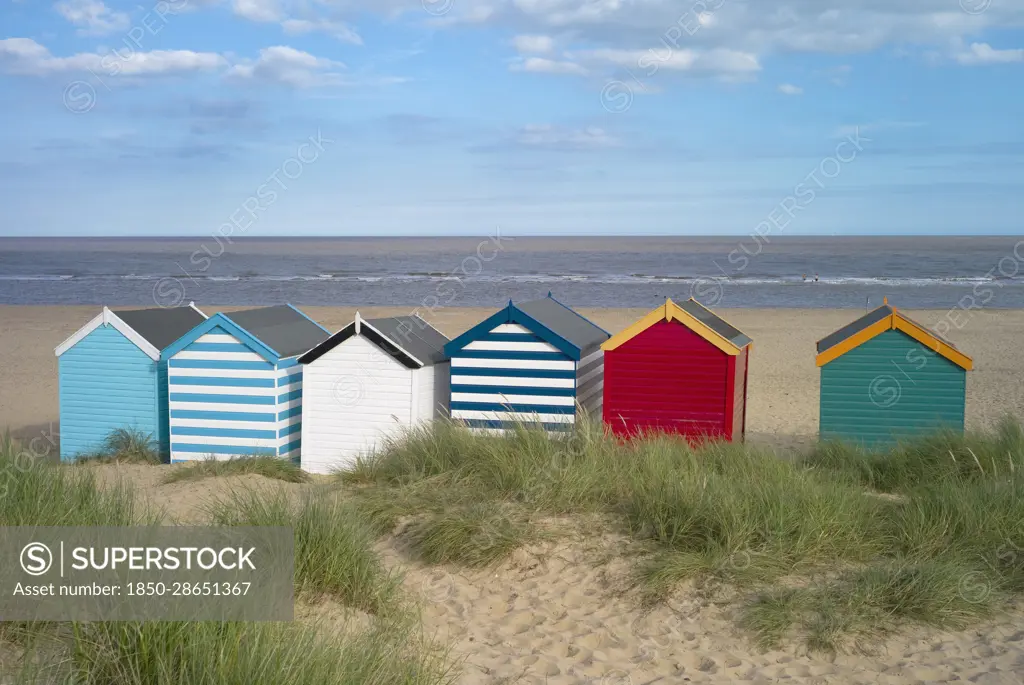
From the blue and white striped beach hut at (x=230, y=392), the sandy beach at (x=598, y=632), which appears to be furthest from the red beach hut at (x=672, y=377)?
the blue and white striped beach hut at (x=230, y=392)

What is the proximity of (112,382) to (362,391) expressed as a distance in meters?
2.62

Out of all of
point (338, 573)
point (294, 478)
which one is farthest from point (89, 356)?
point (338, 573)

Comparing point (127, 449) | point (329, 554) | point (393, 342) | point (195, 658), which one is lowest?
point (127, 449)

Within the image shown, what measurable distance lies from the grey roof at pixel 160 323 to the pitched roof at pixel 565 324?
3464 millimetres

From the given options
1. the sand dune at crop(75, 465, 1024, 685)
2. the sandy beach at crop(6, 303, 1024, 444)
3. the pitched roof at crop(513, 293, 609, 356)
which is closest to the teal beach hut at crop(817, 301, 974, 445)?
the sandy beach at crop(6, 303, 1024, 444)

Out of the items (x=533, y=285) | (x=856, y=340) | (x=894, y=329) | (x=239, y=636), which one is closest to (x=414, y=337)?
(x=856, y=340)

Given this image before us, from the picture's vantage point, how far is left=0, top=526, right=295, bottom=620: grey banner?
12.7ft

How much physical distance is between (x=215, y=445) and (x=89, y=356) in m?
1.64

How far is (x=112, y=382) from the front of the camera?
9.11m

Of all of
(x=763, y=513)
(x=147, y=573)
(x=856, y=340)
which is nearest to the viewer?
(x=147, y=573)

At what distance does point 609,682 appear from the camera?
4.67 m

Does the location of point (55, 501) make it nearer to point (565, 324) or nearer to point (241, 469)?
point (241, 469)

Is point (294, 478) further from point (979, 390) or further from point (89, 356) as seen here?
point (979, 390)

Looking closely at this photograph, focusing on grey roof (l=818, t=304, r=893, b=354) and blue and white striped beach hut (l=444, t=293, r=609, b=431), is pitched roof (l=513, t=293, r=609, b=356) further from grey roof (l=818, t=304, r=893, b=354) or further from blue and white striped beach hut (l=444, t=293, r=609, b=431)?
grey roof (l=818, t=304, r=893, b=354)
